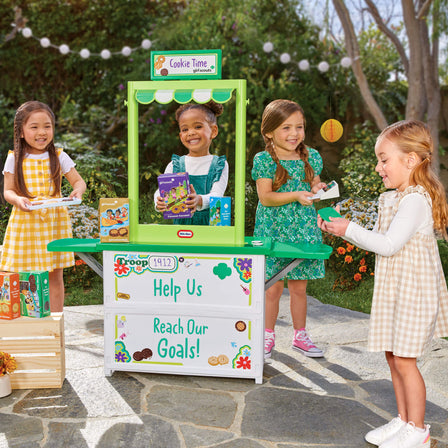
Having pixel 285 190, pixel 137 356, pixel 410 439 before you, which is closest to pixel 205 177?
pixel 285 190

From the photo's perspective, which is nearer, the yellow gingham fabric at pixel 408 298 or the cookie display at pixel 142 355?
the yellow gingham fabric at pixel 408 298

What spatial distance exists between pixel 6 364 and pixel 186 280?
1050 millimetres

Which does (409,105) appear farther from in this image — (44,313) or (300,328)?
(44,313)

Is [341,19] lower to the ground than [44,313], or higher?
higher

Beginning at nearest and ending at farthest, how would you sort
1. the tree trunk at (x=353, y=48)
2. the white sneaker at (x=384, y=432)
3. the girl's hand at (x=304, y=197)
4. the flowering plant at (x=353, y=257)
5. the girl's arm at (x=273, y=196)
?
the white sneaker at (x=384, y=432) → the girl's hand at (x=304, y=197) → the girl's arm at (x=273, y=196) → the flowering plant at (x=353, y=257) → the tree trunk at (x=353, y=48)

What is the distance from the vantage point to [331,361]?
3.45 meters

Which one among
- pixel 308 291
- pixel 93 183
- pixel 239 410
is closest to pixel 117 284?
pixel 239 410

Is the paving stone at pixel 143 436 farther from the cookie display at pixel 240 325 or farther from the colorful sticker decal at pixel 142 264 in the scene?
the colorful sticker decal at pixel 142 264

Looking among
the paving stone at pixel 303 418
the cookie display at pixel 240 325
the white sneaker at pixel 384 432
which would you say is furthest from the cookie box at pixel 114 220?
the white sneaker at pixel 384 432

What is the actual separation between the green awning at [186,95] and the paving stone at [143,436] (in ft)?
5.35

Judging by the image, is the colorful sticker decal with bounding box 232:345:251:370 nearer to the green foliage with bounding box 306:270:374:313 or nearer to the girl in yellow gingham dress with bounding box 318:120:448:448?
the girl in yellow gingham dress with bounding box 318:120:448:448

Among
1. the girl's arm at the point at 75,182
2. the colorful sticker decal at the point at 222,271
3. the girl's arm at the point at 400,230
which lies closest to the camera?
the girl's arm at the point at 400,230

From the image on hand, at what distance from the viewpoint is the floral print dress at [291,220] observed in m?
3.36

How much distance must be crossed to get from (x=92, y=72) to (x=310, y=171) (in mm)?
6765
